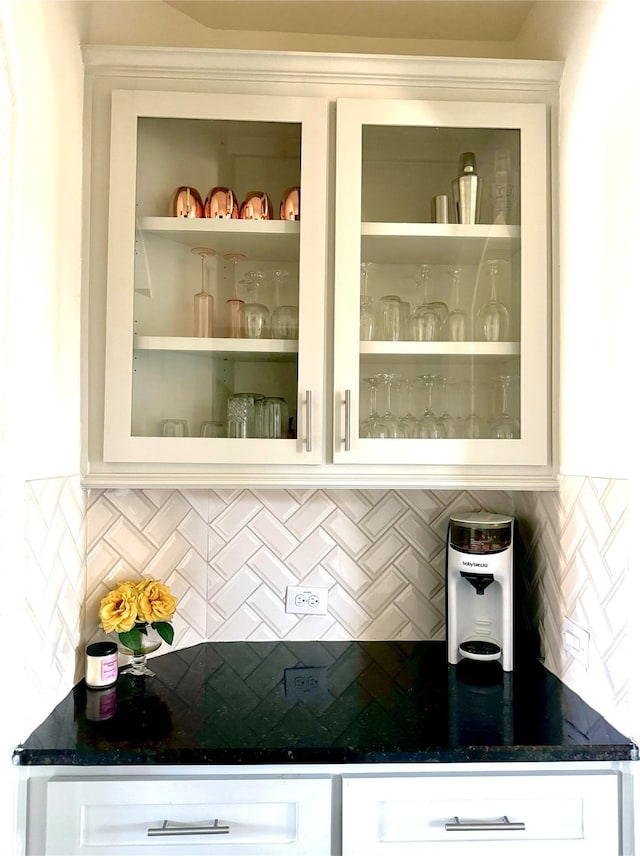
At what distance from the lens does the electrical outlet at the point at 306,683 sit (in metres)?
1.39

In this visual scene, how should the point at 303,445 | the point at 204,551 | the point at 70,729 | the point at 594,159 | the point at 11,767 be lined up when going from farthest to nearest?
the point at 204,551, the point at 303,445, the point at 594,159, the point at 70,729, the point at 11,767

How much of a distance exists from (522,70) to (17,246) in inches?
49.6

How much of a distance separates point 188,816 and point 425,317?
121cm

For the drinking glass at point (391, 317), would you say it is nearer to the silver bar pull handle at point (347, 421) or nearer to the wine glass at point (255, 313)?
the silver bar pull handle at point (347, 421)

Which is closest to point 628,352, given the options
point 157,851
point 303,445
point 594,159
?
point 594,159

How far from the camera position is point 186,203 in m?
1.48

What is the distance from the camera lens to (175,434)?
1438 mm

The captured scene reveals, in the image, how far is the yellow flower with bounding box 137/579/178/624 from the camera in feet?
4.78

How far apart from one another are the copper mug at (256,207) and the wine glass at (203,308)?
0.13 meters

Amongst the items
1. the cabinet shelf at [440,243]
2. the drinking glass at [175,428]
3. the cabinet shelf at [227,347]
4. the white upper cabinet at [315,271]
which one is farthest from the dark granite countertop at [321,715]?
the cabinet shelf at [440,243]

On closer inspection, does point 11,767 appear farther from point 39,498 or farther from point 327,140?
point 327,140

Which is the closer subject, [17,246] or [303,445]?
[17,246]

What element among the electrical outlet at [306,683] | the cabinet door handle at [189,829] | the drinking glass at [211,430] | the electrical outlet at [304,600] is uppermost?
the drinking glass at [211,430]

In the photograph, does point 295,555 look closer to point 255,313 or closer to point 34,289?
point 255,313
